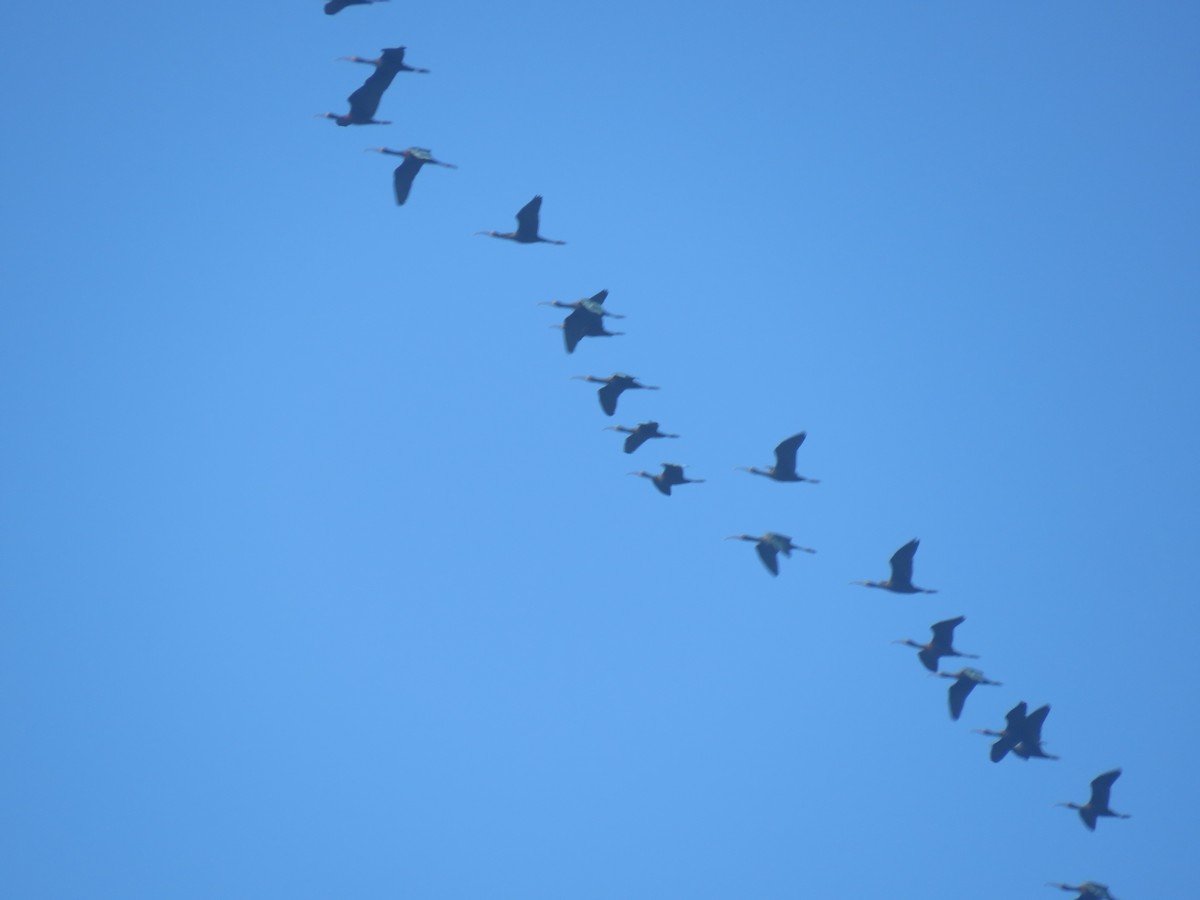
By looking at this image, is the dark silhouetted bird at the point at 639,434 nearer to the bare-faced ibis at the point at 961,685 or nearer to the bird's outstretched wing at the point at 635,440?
the bird's outstretched wing at the point at 635,440

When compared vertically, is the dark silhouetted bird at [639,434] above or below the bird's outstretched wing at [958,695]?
above

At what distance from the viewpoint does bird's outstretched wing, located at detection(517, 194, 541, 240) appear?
150 feet

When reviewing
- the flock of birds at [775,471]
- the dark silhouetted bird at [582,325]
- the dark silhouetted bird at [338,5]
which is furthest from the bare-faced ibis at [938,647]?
the dark silhouetted bird at [338,5]

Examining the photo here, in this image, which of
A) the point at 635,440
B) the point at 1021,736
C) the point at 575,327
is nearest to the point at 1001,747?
the point at 1021,736

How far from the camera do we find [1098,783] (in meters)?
46.7

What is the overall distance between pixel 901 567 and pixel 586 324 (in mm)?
9440

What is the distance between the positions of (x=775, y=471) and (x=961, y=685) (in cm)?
681

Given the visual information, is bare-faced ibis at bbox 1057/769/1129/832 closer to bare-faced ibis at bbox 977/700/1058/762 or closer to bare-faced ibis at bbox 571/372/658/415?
bare-faced ibis at bbox 977/700/1058/762

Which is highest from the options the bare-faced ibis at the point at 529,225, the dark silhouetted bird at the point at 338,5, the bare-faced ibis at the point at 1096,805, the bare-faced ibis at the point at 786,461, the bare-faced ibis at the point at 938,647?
the dark silhouetted bird at the point at 338,5

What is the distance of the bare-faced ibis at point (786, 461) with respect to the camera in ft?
154

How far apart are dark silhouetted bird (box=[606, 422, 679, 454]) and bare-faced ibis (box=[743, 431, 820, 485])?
2557 millimetres

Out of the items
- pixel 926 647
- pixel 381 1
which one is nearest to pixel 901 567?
pixel 926 647

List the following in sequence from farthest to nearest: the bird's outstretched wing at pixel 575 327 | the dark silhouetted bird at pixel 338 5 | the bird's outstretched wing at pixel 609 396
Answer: the bird's outstretched wing at pixel 609 396
the bird's outstretched wing at pixel 575 327
the dark silhouetted bird at pixel 338 5

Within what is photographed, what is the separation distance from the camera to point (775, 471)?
48406 mm
